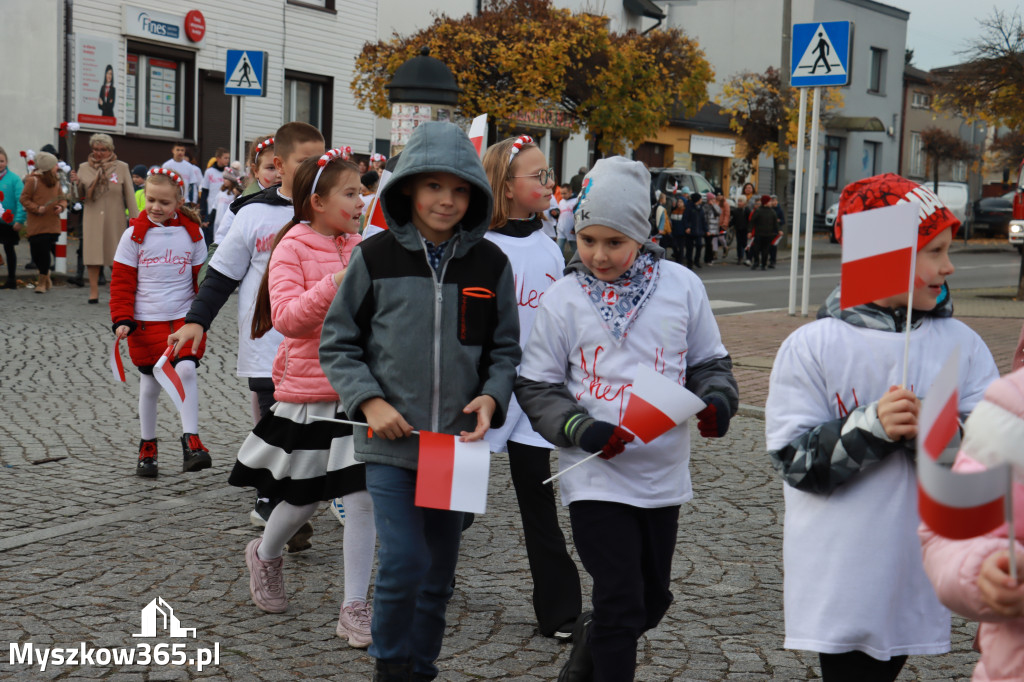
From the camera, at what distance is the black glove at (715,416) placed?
3322 millimetres

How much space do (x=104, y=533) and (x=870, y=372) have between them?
152 inches

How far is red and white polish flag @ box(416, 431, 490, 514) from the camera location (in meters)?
3.39

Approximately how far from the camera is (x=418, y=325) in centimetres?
350

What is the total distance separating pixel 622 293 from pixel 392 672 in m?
1.26

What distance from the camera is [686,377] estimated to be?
359 cm

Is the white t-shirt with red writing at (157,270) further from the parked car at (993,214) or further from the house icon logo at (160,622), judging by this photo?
the parked car at (993,214)

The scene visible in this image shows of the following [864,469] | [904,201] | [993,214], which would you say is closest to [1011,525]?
[864,469]

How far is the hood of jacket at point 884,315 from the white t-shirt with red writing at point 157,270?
183 inches

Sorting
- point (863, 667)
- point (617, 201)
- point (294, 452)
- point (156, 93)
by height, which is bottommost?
point (863, 667)

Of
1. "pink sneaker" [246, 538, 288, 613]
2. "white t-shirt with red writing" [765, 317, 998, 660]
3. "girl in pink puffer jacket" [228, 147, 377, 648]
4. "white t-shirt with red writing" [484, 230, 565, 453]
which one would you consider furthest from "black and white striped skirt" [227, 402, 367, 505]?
"white t-shirt with red writing" [765, 317, 998, 660]

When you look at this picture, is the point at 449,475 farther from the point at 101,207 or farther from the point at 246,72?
the point at 101,207

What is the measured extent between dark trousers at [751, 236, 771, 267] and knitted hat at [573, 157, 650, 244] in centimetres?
2277

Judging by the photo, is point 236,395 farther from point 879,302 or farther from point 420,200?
point 879,302

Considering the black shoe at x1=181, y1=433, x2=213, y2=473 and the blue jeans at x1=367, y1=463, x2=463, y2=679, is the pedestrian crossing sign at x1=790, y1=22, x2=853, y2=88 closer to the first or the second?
the black shoe at x1=181, y1=433, x2=213, y2=473
